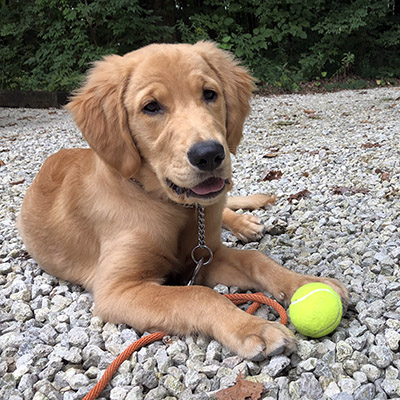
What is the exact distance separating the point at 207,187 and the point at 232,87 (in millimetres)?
727

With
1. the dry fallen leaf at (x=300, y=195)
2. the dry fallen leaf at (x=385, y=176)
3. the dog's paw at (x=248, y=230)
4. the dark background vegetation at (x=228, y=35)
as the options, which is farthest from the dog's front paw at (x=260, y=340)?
the dark background vegetation at (x=228, y=35)

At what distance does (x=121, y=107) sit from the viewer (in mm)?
2184

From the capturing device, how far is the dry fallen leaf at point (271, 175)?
442cm

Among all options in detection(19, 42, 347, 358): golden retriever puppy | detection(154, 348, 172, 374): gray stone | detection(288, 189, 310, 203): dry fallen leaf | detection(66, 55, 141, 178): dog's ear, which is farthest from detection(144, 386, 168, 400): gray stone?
detection(288, 189, 310, 203): dry fallen leaf

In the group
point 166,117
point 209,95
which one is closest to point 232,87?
point 209,95

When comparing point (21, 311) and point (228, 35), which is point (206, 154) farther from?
point (228, 35)

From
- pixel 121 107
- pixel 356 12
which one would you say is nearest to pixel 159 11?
pixel 356 12

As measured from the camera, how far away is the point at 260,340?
163cm

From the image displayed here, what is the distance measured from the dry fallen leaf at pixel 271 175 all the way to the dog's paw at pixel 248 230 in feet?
4.70

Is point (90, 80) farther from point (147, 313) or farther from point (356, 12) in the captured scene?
point (356, 12)

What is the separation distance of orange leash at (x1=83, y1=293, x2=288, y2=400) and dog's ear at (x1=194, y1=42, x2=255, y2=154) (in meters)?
0.81

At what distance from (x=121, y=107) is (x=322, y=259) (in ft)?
4.57

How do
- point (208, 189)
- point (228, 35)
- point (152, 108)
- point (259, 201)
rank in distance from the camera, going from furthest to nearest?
1. point (228, 35)
2. point (259, 201)
3. point (152, 108)
4. point (208, 189)

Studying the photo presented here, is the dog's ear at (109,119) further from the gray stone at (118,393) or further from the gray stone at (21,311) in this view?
the gray stone at (118,393)
